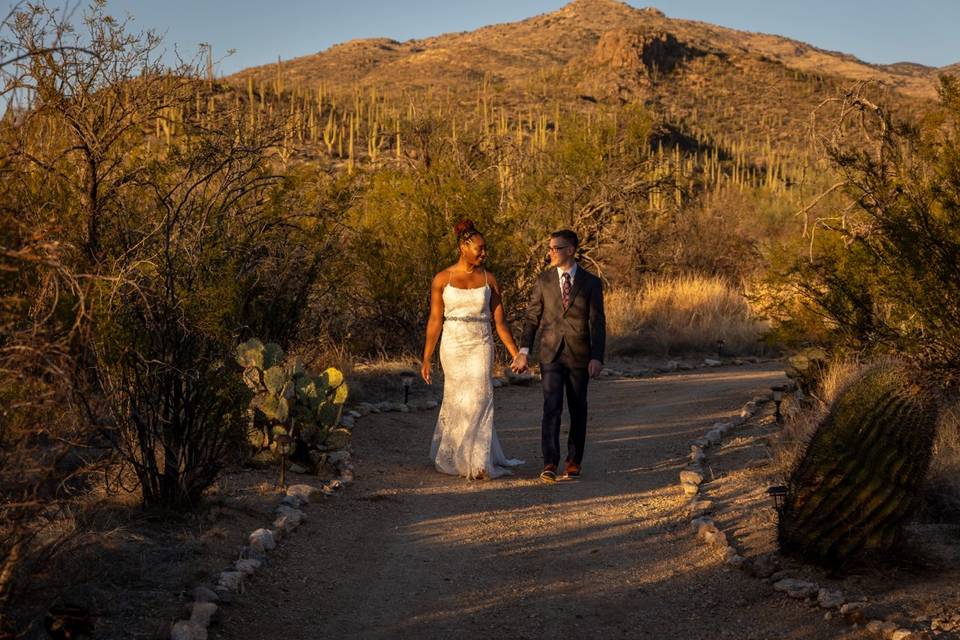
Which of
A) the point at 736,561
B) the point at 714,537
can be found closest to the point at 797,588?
the point at 736,561

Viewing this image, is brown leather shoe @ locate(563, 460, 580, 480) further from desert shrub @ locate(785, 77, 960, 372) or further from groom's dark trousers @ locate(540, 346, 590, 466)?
desert shrub @ locate(785, 77, 960, 372)

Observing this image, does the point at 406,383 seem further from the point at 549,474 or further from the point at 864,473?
the point at 864,473

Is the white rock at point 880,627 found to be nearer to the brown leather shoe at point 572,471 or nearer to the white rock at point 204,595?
the white rock at point 204,595

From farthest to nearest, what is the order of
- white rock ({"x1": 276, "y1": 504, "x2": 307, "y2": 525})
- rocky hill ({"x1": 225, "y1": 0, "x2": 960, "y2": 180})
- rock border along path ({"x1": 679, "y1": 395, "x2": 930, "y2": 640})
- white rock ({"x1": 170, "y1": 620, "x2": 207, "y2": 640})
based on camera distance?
rocky hill ({"x1": 225, "y1": 0, "x2": 960, "y2": 180}) < white rock ({"x1": 276, "y1": 504, "x2": 307, "y2": 525}) < rock border along path ({"x1": 679, "y1": 395, "x2": 930, "y2": 640}) < white rock ({"x1": 170, "y1": 620, "x2": 207, "y2": 640})

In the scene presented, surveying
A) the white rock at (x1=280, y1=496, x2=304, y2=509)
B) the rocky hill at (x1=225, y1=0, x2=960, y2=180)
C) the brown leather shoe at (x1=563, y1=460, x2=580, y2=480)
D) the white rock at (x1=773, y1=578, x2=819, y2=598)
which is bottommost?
the brown leather shoe at (x1=563, y1=460, x2=580, y2=480)

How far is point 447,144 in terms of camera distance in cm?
1683

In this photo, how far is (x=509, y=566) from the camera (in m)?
6.60

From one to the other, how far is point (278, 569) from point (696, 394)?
8661 mm

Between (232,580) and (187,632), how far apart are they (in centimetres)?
89

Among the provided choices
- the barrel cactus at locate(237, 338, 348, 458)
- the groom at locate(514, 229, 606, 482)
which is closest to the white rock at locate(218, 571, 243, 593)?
the barrel cactus at locate(237, 338, 348, 458)

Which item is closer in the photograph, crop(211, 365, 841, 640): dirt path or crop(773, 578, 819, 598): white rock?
crop(211, 365, 841, 640): dirt path

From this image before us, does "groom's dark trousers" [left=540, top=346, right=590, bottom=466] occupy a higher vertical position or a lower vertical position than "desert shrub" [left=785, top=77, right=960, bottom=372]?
lower

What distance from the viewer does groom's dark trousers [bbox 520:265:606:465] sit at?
9.12 m

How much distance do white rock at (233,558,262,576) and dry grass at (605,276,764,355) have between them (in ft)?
41.5
